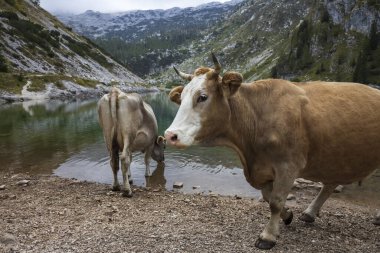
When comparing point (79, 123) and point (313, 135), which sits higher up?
point (313, 135)

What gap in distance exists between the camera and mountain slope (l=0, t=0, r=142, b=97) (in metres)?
107

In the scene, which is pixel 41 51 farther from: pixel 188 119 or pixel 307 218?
pixel 188 119

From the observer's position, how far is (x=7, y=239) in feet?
29.9

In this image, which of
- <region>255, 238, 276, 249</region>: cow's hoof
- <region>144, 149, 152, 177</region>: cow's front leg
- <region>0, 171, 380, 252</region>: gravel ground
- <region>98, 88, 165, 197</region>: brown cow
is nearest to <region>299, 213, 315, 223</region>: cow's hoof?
<region>0, 171, 380, 252</region>: gravel ground

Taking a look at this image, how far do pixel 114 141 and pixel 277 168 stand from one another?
8713 mm

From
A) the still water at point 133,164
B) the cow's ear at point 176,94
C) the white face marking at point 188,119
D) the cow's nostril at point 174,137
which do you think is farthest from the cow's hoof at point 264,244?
the still water at point 133,164

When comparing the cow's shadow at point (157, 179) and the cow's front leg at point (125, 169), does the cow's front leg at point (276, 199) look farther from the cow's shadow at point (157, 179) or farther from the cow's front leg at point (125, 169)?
the cow's shadow at point (157, 179)

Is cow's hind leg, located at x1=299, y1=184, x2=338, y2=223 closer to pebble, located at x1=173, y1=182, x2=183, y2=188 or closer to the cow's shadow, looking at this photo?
pebble, located at x1=173, y1=182, x2=183, y2=188

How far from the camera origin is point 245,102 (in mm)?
8953

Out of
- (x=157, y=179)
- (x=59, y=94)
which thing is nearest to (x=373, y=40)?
(x=59, y=94)

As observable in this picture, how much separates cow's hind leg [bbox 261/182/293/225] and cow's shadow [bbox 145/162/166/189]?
8.91 metres

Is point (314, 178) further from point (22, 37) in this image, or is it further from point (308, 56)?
point (308, 56)

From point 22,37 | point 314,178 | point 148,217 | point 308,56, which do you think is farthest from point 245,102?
point 308,56

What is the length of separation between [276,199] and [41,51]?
12674cm
